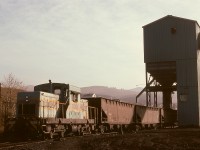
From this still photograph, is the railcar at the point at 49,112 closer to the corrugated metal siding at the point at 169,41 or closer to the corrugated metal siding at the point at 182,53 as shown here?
the corrugated metal siding at the point at 182,53

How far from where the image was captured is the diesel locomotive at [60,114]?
19.2 meters

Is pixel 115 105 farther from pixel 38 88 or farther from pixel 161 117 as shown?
pixel 161 117

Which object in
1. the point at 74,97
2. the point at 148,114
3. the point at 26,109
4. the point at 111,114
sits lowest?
the point at 148,114

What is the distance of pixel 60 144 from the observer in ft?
51.9

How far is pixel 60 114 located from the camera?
71.3ft

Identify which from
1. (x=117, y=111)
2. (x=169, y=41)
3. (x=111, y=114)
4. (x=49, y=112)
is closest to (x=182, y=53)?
(x=169, y=41)

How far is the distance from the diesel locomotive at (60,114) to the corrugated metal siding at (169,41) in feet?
42.5

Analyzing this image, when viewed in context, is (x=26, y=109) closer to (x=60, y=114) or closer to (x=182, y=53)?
(x=60, y=114)

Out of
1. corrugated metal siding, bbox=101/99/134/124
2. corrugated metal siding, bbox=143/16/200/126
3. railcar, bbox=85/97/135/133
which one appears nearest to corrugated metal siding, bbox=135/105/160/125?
corrugated metal siding, bbox=101/99/134/124

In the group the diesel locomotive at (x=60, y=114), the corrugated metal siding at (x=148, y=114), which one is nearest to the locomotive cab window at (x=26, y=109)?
the diesel locomotive at (x=60, y=114)

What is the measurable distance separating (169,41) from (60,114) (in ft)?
76.2

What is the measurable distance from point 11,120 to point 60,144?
4.91 m

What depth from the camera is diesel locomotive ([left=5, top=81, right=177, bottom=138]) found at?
19234mm

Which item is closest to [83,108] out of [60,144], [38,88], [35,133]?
[38,88]
